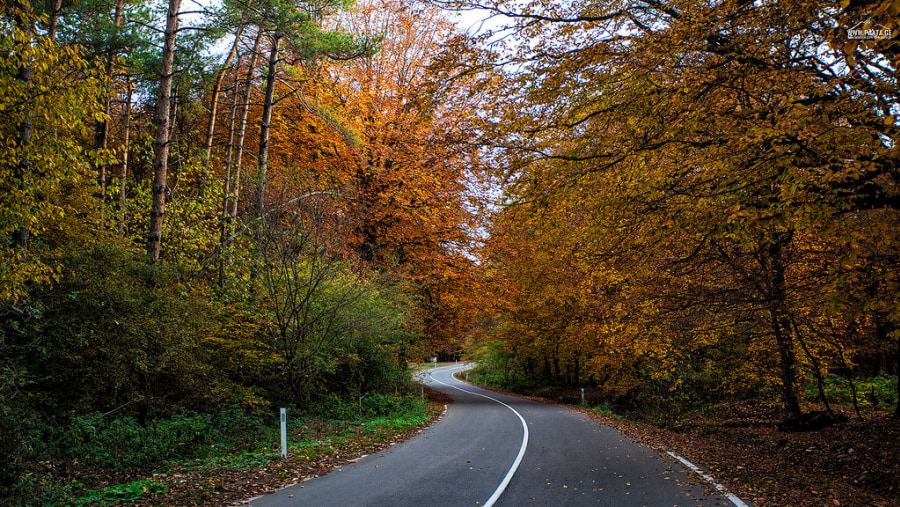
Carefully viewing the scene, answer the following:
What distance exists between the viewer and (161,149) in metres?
10.6

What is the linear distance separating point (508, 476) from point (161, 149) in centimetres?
996

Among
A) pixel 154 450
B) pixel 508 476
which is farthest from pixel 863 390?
pixel 154 450

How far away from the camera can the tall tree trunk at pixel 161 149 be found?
1032 centimetres

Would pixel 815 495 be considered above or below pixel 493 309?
below

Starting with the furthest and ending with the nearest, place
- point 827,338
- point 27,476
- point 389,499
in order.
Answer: point 827,338, point 389,499, point 27,476

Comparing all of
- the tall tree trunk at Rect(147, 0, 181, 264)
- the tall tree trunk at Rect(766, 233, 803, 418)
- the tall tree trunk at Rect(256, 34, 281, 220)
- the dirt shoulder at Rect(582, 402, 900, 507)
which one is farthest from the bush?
the tall tree trunk at Rect(147, 0, 181, 264)

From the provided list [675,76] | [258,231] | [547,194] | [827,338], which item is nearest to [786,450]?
[827,338]

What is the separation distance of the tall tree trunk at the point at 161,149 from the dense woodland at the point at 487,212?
0.05 m

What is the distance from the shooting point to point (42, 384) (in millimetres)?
7570

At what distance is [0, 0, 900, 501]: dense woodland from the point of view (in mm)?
5418

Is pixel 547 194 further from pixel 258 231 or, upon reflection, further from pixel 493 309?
pixel 493 309

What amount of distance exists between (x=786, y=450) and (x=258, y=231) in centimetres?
1202

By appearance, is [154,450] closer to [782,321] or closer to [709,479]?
[709,479]

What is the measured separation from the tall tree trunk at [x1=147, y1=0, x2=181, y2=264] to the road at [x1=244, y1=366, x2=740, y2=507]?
6.51 m
